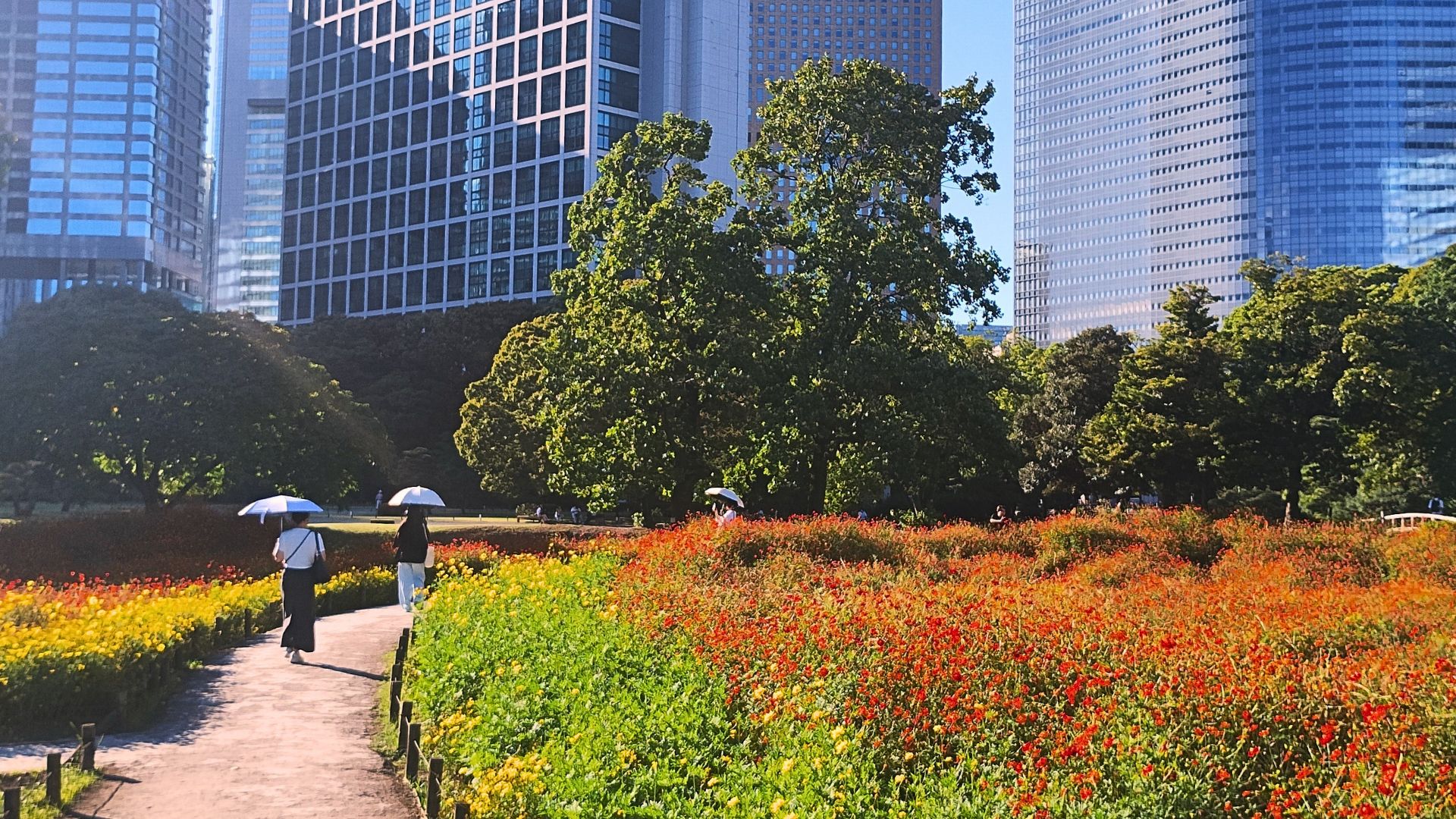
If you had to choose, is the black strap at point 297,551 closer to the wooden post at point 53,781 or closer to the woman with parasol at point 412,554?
the woman with parasol at point 412,554

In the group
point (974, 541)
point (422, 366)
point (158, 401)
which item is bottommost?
point (974, 541)

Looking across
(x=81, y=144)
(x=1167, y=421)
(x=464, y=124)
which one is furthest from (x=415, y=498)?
(x=81, y=144)

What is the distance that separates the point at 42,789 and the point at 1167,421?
39.6 meters

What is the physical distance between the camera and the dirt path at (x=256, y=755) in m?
8.73

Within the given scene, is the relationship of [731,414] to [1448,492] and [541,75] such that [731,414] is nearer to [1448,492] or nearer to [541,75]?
[1448,492]

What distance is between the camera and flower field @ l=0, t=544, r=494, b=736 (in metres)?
11.3

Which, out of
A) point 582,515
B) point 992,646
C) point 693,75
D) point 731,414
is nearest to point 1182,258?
point 693,75

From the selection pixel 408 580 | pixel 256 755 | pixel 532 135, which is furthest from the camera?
pixel 532 135

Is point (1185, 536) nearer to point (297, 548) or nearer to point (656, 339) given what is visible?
point (656, 339)

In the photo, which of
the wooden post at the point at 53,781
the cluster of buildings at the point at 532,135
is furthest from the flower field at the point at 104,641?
the cluster of buildings at the point at 532,135

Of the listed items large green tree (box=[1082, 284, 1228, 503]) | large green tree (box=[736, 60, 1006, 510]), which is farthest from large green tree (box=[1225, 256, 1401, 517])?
large green tree (box=[736, 60, 1006, 510])

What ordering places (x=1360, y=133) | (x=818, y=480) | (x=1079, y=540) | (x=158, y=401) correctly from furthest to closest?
(x=1360, y=133), (x=158, y=401), (x=818, y=480), (x=1079, y=540)

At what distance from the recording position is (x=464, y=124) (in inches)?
4018

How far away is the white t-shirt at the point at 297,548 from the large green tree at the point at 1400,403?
33.3 metres
